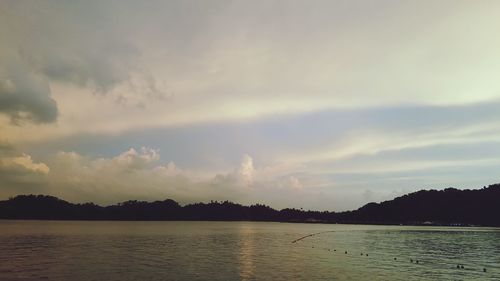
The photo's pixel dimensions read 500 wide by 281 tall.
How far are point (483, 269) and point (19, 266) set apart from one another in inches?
3466

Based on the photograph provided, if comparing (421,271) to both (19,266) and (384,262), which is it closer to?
(384,262)

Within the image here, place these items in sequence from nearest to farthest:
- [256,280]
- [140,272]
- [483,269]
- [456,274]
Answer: [256,280]
[140,272]
[456,274]
[483,269]

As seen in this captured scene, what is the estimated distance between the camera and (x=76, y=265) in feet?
254

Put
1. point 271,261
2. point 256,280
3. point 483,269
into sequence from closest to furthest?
1. point 256,280
2. point 483,269
3. point 271,261

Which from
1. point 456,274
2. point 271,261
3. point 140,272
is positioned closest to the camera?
point 140,272

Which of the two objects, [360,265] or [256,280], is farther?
[360,265]

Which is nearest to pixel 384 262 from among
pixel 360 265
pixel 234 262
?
pixel 360 265

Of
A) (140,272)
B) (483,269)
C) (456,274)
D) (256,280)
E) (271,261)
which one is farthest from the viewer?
(271,261)

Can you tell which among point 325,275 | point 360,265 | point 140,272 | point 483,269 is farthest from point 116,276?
point 483,269

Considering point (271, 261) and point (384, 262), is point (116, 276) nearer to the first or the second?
point (271, 261)

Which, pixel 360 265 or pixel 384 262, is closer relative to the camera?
pixel 360 265

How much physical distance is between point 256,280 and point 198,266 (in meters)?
18.4

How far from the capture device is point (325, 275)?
7056cm

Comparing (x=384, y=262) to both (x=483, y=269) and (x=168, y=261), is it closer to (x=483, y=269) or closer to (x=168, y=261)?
(x=483, y=269)
